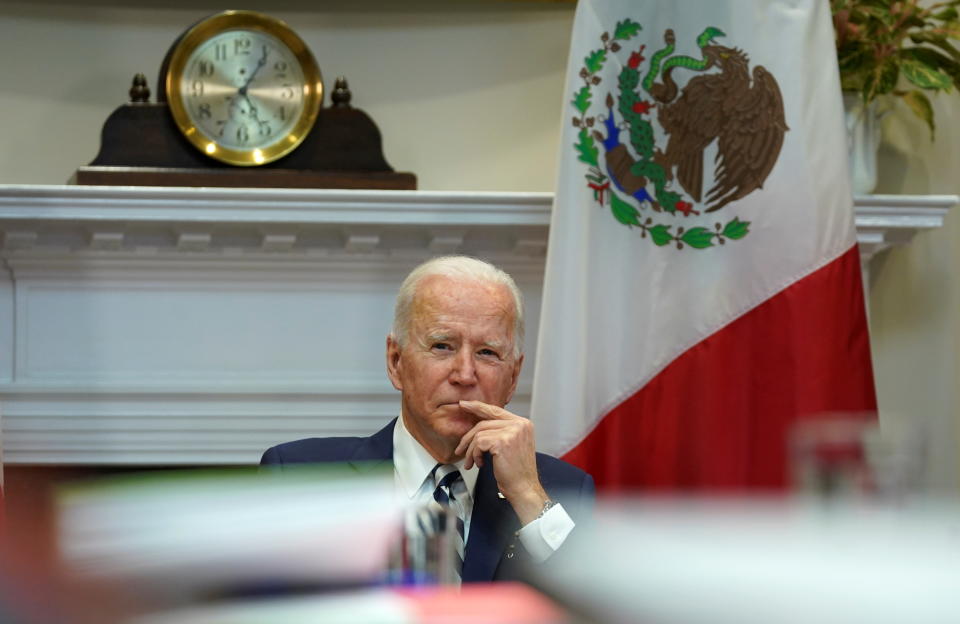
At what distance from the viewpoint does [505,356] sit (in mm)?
2252

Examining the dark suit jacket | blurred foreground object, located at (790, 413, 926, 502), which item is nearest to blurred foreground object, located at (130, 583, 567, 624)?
blurred foreground object, located at (790, 413, 926, 502)

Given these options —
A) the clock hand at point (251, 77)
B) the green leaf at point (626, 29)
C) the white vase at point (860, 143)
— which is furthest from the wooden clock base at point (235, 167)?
the white vase at point (860, 143)

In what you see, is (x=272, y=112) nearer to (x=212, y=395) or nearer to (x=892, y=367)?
(x=212, y=395)

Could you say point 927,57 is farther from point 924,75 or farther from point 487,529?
point 487,529

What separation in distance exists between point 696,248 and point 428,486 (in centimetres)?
109

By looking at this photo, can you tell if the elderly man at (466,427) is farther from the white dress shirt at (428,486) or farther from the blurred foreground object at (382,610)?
the blurred foreground object at (382,610)

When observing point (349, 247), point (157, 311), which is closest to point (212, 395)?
point (157, 311)

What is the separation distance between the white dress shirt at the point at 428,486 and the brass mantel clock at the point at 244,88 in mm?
1103

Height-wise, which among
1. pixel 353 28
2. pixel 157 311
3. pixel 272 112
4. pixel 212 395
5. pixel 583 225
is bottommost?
pixel 212 395

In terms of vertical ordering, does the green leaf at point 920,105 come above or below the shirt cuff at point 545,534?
above

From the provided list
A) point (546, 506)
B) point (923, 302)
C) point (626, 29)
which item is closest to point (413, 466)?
point (546, 506)

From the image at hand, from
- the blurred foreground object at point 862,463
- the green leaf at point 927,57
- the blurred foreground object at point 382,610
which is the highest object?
the green leaf at point 927,57

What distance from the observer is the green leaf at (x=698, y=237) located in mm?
2949

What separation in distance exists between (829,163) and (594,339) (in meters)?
0.68
